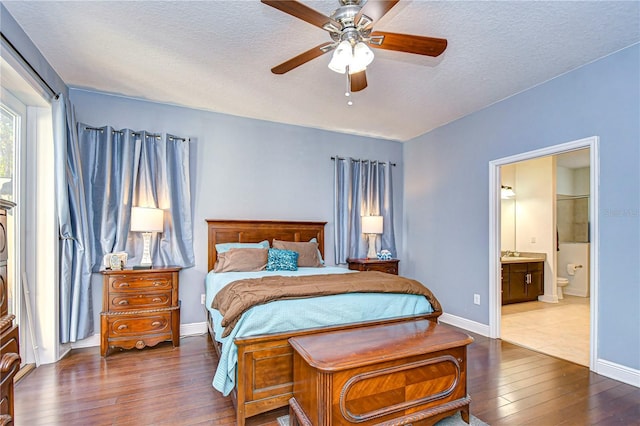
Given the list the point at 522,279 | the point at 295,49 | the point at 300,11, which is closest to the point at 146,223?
the point at 295,49

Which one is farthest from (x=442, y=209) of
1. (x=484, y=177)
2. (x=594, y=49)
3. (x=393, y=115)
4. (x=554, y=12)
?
(x=554, y=12)

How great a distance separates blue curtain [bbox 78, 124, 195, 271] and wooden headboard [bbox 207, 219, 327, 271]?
251 millimetres

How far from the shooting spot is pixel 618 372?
2.59 metres

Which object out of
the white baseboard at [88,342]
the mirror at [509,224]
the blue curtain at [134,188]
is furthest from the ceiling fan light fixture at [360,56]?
the mirror at [509,224]

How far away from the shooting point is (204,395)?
7.66 ft

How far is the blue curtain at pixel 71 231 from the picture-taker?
292cm

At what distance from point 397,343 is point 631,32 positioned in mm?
2887

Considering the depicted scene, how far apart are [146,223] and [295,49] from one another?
227cm

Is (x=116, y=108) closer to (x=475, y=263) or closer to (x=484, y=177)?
(x=484, y=177)

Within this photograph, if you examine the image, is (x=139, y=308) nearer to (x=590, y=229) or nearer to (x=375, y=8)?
(x=375, y=8)

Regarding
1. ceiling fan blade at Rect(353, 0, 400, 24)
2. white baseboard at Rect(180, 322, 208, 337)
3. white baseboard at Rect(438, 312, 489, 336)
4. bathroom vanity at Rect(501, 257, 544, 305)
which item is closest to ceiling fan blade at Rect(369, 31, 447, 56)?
ceiling fan blade at Rect(353, 0, 400, 24)

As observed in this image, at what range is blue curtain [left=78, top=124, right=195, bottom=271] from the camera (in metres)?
3.38

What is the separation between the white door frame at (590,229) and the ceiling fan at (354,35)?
1.94 m

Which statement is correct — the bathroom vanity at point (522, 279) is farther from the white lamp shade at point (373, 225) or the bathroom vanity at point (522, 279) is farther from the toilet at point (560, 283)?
the white lamp shade at point (373, 225)
